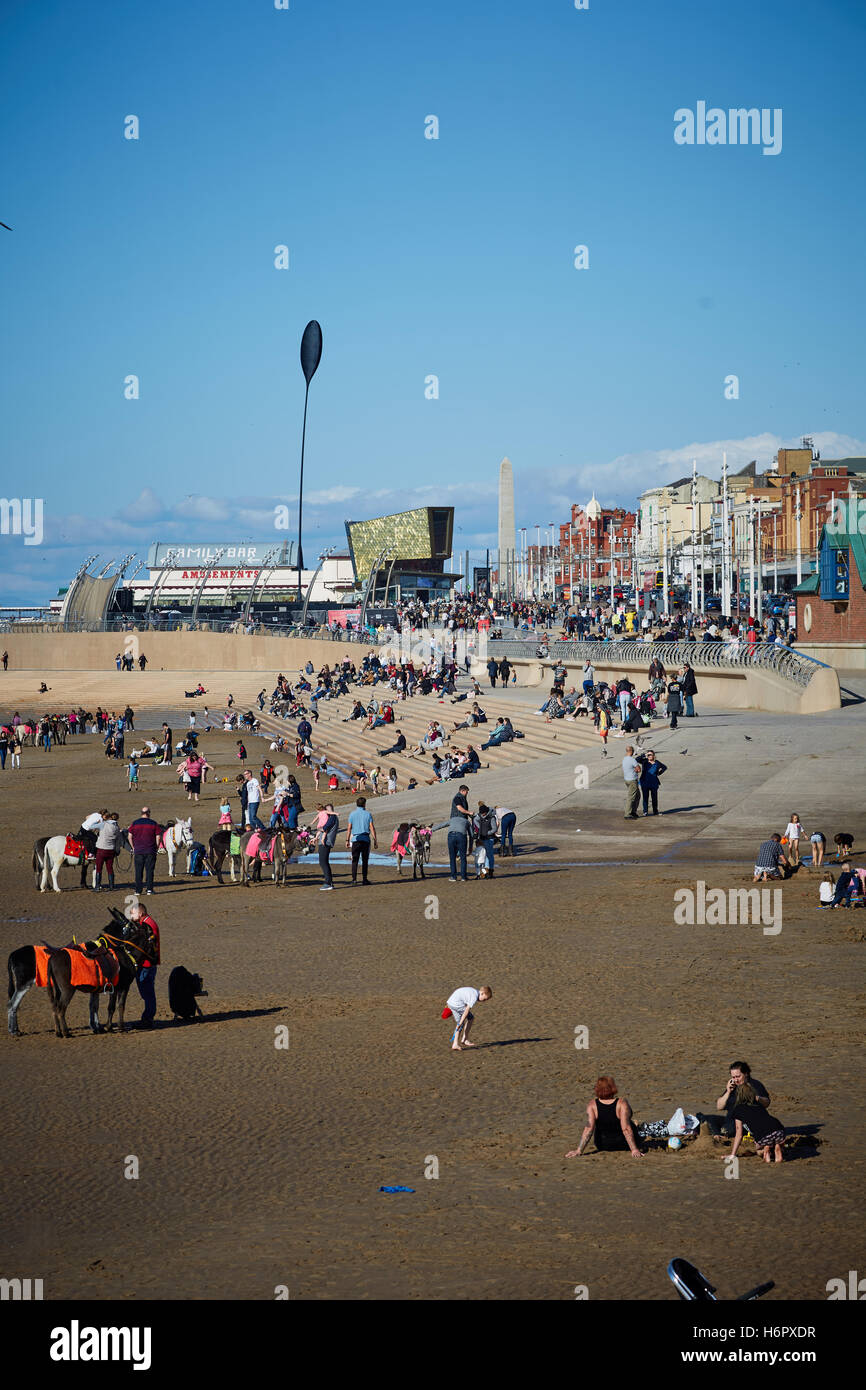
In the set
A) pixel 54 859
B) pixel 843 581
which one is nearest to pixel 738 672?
pixel 843 581

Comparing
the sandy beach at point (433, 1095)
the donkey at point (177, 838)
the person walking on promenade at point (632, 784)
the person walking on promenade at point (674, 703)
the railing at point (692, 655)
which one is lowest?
the sandy beach at point (433, 1095)

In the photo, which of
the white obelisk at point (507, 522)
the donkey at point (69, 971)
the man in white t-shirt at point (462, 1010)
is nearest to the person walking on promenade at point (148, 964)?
the donkey at point (69, 971)

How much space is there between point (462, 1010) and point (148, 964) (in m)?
3.28

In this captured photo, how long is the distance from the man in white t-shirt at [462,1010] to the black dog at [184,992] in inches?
112

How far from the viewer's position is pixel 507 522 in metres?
112

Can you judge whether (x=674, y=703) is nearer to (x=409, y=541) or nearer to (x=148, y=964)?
(x=148, y=964)

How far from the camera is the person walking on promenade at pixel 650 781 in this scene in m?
25.0

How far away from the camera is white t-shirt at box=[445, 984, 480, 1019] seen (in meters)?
11.6

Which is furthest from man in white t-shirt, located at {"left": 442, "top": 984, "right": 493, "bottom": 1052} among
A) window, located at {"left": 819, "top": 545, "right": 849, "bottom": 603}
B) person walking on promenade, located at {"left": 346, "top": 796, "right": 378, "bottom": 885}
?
window, located at {"left": 819, "top": 545, "right": 849, "bottom": 603}

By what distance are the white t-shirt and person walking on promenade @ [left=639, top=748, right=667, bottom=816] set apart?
13801 mm

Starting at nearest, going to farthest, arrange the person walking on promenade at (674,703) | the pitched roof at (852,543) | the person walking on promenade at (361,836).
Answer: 1. the person walking on promenade at (361,836)
2. the person walking on promenade at (674,703)
3. the pitched roof at (852,543)

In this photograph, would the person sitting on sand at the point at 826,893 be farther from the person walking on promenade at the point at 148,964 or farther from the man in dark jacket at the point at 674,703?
the man in dark jacket at the point at 674,703

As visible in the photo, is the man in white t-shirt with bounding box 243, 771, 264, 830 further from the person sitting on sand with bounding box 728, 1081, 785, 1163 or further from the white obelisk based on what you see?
the white obelisk
